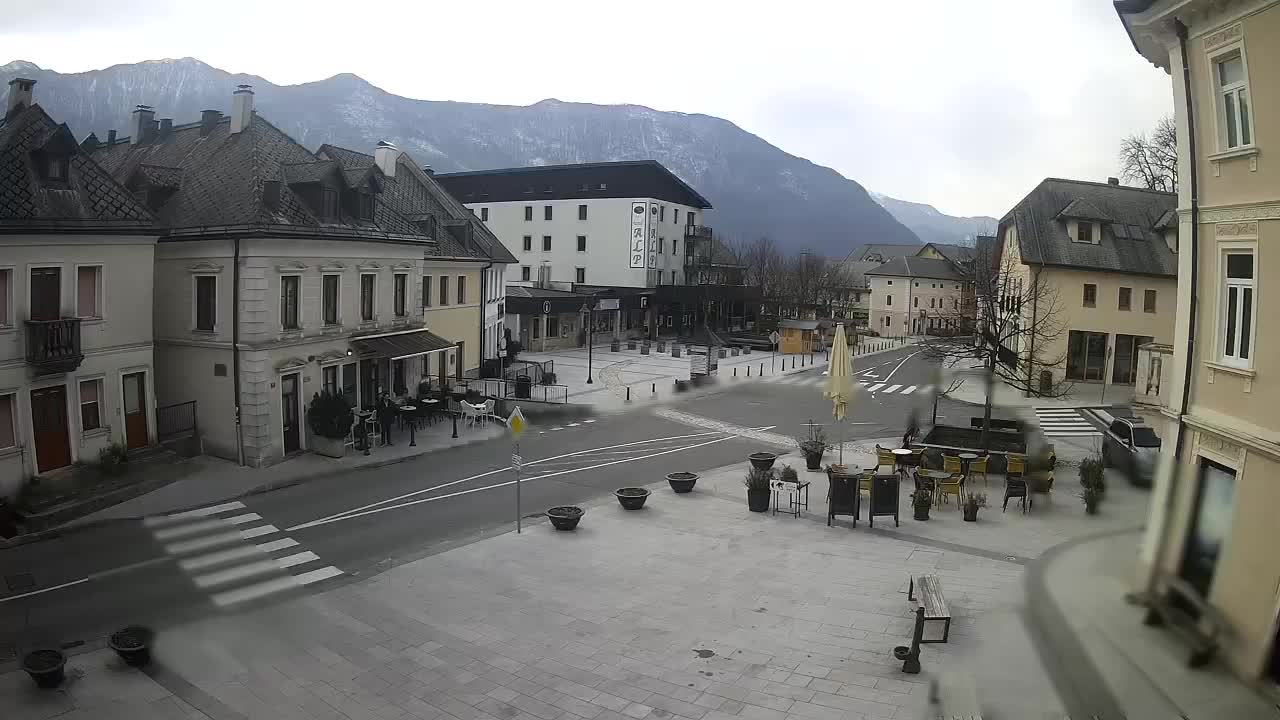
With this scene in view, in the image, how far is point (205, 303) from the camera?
23.5m

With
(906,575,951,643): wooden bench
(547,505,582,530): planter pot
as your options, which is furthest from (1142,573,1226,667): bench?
(547,505,582,530): planter pot

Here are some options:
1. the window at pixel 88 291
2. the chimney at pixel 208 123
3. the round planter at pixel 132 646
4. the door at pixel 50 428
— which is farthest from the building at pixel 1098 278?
the round planter at pixel 132 646

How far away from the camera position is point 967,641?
10.8 m

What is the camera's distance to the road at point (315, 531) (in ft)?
44.1

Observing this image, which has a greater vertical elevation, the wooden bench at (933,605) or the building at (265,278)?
the building at (265,278)

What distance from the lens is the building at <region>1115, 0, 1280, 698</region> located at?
684 cm

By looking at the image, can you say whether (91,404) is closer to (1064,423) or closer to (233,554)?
(233,554)

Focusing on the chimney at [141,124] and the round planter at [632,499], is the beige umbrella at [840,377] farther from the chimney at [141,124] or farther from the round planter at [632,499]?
the chimney at [141,124]

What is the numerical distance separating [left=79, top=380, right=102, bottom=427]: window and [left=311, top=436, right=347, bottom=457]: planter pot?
5.53 metres

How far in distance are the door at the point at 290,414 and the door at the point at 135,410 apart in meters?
3.38

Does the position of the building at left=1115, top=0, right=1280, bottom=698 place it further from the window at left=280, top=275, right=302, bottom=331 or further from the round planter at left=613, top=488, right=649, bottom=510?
the window at left=280, top=275, right=302, bottom=331

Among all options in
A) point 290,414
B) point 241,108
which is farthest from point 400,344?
point 241,108

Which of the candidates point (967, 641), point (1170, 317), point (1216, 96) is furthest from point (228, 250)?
point (1170, 317)

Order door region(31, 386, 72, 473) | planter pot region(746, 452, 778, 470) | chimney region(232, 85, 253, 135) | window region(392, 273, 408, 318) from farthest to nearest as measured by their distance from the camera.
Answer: window region(392, 273, 408, 318) < chimney region(232, 85, 253, 135) < planter pot region(746, 452, 778, 470) < door region(31, 386, 72, 473)
